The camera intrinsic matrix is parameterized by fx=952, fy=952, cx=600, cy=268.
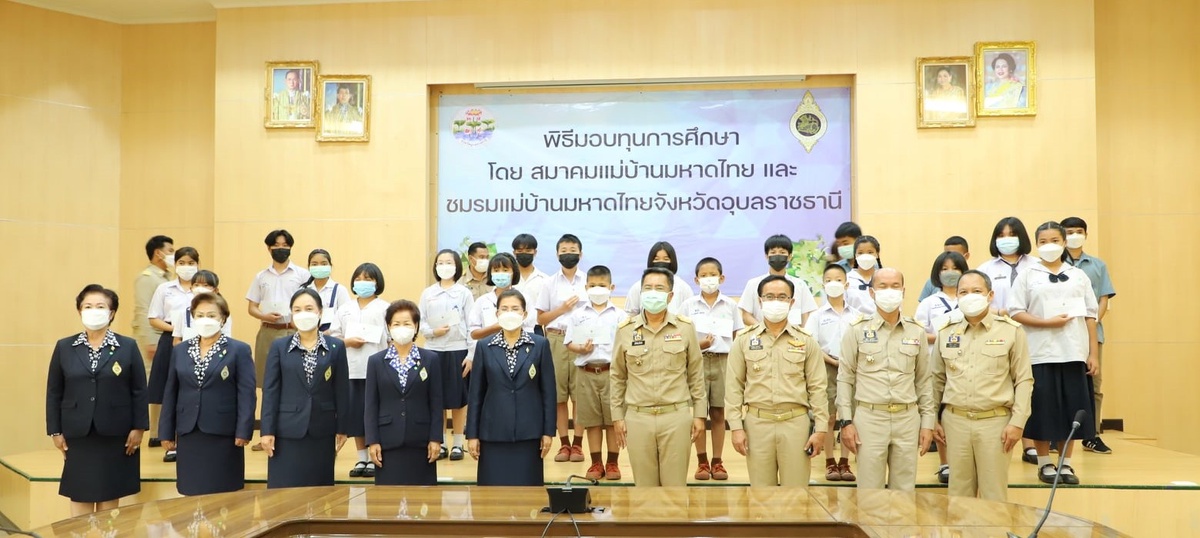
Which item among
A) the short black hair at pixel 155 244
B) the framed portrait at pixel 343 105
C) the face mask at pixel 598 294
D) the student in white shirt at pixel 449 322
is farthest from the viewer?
the framed portrait at pixel 343 105

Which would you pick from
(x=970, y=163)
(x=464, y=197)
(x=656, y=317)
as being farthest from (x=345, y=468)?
(x=970, y=163)

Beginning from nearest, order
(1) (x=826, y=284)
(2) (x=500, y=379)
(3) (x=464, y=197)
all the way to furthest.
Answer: (2) (x=500, y=379) → (1) (x=826, y=284) → (3) (x=464, y=197)

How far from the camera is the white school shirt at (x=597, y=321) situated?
5617 mm

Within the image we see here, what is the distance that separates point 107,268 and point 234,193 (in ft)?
5.30

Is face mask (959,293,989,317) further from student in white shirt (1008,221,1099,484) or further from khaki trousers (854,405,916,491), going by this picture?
student in white shirt (1008,221,1099,484)

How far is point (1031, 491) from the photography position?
512 cm

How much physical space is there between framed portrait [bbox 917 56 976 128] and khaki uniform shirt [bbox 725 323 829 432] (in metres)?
3.48

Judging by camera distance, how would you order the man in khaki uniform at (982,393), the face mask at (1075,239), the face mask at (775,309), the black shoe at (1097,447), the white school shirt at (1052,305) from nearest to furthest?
the man in khaki uniform at (982,393), the face mask at (775,309), the white school shirt at (1052,305), the face mask at (1075,239), the black shoe at (1097,447)

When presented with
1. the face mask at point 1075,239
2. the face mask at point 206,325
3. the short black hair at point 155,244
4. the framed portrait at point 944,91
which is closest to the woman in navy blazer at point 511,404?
the face mask at point 206,325

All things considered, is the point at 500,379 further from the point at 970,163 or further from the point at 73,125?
the point at 73,125

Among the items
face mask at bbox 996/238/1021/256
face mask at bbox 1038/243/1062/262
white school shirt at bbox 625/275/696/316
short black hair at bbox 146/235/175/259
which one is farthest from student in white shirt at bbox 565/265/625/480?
short black hair at bbox 146/235/175/259

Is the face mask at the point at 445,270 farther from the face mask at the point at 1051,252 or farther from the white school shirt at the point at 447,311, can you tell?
the face mask at the point at 1051,252

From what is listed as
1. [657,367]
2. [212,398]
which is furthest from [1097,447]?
[212,398]

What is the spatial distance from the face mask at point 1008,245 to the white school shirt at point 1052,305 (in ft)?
0.65
